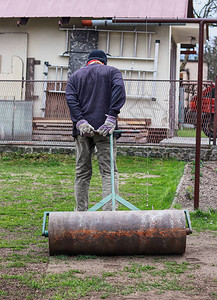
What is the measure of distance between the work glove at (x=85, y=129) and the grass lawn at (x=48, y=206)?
104 centimetres

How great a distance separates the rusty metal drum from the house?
882cm

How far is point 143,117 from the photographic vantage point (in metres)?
13.4

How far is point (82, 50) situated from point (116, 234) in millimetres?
10582

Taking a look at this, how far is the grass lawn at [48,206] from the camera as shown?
378 cm

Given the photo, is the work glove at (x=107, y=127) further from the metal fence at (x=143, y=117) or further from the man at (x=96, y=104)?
the metal fence at (x=143, y=117)

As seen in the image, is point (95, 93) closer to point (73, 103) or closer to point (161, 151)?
point (73, 103)

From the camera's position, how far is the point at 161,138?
44.3 feet

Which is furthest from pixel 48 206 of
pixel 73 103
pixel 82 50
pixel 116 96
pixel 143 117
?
pixel 82 50

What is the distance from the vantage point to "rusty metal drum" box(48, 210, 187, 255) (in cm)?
461

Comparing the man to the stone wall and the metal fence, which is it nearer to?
the stone wall

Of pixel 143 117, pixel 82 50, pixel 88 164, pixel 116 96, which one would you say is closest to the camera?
pixel 116 96

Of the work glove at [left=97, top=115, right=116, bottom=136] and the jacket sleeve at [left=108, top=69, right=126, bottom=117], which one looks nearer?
the work glove at [left=97, top=115, right=116, bottom=136]

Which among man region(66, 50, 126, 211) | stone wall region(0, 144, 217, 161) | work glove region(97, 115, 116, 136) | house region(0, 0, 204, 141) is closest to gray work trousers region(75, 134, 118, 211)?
man region(66, 50, 126, 211)

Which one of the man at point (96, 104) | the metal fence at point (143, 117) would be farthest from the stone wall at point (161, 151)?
the man at point (96, 104)
